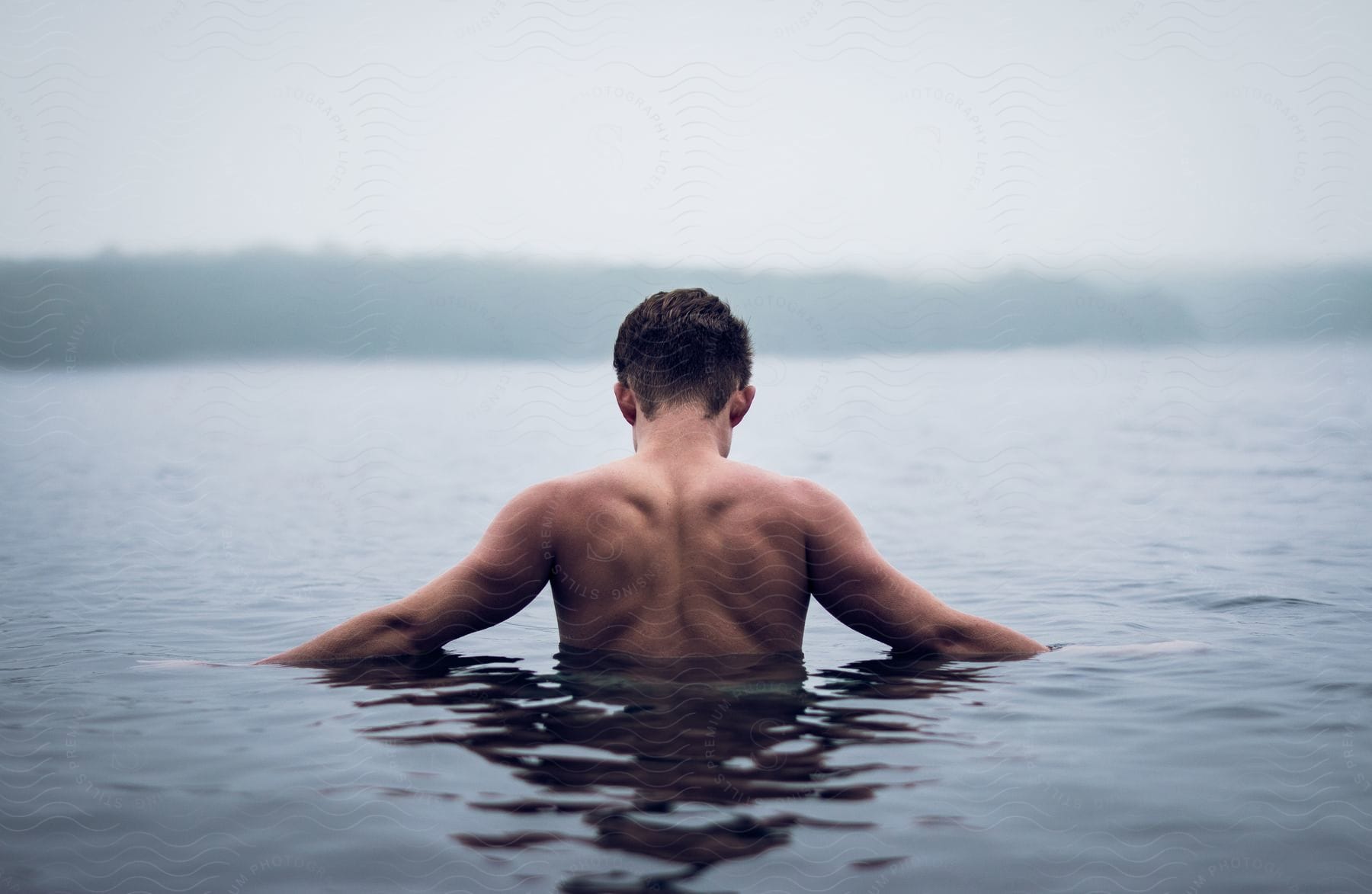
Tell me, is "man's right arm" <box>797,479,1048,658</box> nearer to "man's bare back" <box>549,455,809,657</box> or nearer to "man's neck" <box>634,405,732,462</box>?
"man's bare back" <box>549,455,809,657</box>

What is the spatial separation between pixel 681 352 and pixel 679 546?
2.33 feet

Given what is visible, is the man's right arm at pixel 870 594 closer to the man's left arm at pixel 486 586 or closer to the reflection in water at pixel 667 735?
the reflection in water at pixel 667 735

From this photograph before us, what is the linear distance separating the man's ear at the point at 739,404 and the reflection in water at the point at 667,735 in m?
0.87

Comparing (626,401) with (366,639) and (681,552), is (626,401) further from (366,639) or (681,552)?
(366,639)

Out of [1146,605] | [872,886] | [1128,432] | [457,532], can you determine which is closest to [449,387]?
[1128,432]

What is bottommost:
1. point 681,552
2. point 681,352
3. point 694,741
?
point 694,741

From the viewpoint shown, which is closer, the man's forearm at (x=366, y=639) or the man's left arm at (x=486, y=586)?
the man's left arm at (x=486, y=586)

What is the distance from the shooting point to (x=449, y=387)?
45438 mm

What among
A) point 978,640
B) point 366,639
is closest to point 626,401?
point 366,639

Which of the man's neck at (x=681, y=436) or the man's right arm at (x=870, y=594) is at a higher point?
the man's neck at (x=681, y=436)

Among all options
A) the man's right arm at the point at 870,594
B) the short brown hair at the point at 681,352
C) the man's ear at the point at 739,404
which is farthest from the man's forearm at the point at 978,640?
the short brown hair at the point at 681,352

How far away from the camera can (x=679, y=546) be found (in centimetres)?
369

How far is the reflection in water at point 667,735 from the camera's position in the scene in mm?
2834

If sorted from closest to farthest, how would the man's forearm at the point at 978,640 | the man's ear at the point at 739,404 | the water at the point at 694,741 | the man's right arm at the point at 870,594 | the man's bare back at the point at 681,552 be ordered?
1. the water at the point at 694,741
2. the man's bare back at the point at 681,552
3. the man's right arm at the point at 870,594
4. the man's ear at the point at 739,404
5. the man's forearm at the point at 978,640
